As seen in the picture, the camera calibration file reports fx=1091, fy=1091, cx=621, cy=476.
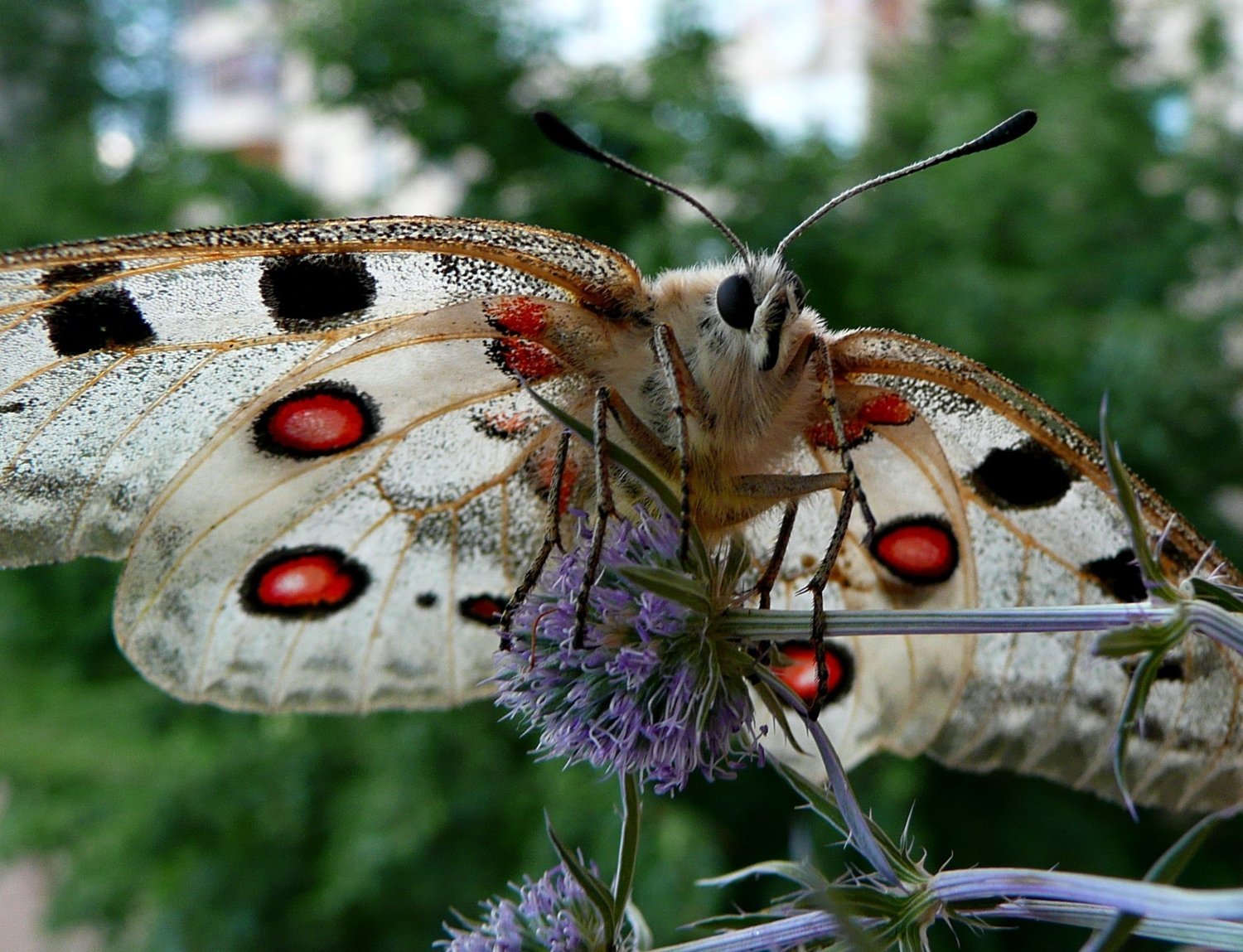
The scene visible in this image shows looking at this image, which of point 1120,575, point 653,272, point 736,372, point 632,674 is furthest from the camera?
point 653,272

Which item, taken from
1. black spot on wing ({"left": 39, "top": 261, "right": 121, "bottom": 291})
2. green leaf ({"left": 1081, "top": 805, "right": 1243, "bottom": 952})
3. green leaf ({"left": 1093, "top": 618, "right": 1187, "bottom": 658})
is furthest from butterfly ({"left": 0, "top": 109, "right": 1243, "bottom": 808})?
green leaf ({"left": 1081, "top": 805, "right": 1243, "bottom": 952})

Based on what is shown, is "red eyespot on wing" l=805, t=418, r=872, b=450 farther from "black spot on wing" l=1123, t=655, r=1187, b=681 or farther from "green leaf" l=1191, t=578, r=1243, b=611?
"green leaf" l=1191, t=578, r=1243, b=611

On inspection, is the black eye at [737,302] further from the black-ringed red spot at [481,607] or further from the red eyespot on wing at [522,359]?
the black-ringed red spot at [481,607]

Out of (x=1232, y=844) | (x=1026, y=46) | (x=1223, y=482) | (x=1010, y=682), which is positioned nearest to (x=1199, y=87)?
(x=1026, y=46)

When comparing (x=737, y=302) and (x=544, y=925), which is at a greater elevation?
(x=737, y=302)

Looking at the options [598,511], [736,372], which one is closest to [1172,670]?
[736,372]

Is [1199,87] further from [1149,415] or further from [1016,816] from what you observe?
[1016,816]

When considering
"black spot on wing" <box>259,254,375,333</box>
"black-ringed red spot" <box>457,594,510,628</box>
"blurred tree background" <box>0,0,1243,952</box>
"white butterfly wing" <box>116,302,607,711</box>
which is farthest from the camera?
"blurred tree background" <box>0,0,1243,952</box>

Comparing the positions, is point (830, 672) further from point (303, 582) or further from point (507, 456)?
point (303, 582)
